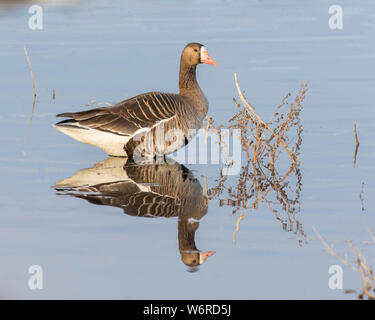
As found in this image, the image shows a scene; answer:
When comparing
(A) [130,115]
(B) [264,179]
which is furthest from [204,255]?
(A) [130,115]

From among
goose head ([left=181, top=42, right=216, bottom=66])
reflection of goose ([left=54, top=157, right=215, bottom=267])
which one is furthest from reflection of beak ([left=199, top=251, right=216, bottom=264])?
goose head ([left=181, top=42, right=216, bottom=66])

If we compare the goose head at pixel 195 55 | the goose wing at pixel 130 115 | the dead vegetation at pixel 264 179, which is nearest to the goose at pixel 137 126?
the goose wing at pixel 130 115

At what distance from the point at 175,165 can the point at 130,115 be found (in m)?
0.99

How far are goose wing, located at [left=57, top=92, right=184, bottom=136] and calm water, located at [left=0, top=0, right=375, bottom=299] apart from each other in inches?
21.4

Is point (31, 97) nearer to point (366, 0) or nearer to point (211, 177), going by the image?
point (211, 177)

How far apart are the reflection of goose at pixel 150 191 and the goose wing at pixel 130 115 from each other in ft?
1.64

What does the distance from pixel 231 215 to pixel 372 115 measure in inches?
192

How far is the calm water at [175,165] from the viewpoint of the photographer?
271 inches

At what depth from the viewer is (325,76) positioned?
49.0ft

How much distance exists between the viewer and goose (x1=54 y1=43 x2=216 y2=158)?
35.4 feet

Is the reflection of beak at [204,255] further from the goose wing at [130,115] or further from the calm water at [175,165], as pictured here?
the goose wing at [130,115]

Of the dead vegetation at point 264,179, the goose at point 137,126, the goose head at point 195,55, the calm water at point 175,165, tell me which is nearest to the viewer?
the calm water at point 175,165

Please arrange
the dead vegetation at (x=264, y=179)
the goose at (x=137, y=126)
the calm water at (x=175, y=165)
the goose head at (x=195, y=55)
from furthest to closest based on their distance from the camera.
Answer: the goose head at (x=195, y=55), the goose at (x=137, y=126), the dead vegetation at (x=264, y=179), the calm water at (x=175, y=165)

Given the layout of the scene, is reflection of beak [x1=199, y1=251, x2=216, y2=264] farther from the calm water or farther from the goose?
the goose
